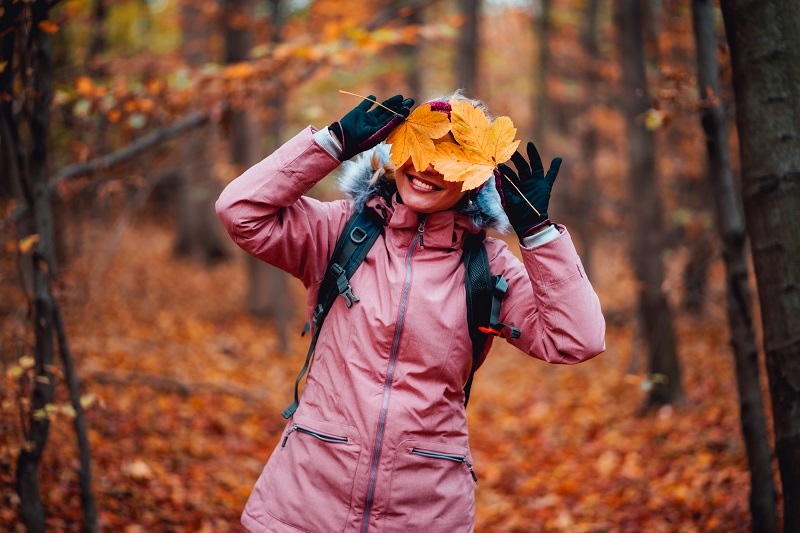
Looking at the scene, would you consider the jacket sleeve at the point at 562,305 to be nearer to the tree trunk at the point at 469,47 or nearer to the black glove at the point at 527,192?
the black glove at the point at 527,192

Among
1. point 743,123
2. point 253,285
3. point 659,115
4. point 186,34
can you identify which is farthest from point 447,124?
point 186,34

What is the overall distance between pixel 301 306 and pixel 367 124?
11026 millimetres

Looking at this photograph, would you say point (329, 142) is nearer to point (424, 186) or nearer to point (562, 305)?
point (424, 186)

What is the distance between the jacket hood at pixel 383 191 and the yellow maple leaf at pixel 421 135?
263 mm

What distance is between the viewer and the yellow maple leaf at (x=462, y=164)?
2.02 metres

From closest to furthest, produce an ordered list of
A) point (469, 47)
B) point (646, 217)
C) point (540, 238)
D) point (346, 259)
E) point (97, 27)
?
point (540, 238) → point (346, 259) → point (97, 27) → point (646, 217) → point (469, 47)

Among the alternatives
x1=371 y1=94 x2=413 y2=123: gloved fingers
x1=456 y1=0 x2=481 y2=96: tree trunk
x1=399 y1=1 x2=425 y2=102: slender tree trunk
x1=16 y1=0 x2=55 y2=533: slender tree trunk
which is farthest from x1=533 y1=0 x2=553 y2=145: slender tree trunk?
x1=371 y1=94 x2=413 y2=123: gloved fingers

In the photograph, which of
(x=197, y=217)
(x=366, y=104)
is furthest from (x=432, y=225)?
(x=197, y=217)

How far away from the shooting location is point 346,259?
7.43 feet

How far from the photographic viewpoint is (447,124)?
6.86 feet

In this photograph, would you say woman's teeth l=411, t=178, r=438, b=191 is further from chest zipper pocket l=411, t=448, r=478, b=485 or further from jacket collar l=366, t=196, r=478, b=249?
chest zipper pocket l=411, t=448, r=478, b=485

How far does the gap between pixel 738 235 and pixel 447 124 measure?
1.83 m

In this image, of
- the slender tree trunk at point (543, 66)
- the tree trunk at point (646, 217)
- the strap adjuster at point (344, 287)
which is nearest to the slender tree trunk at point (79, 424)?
the strap adjuster at point (344, 287)

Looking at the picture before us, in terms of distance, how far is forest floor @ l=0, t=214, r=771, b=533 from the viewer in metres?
4.10
